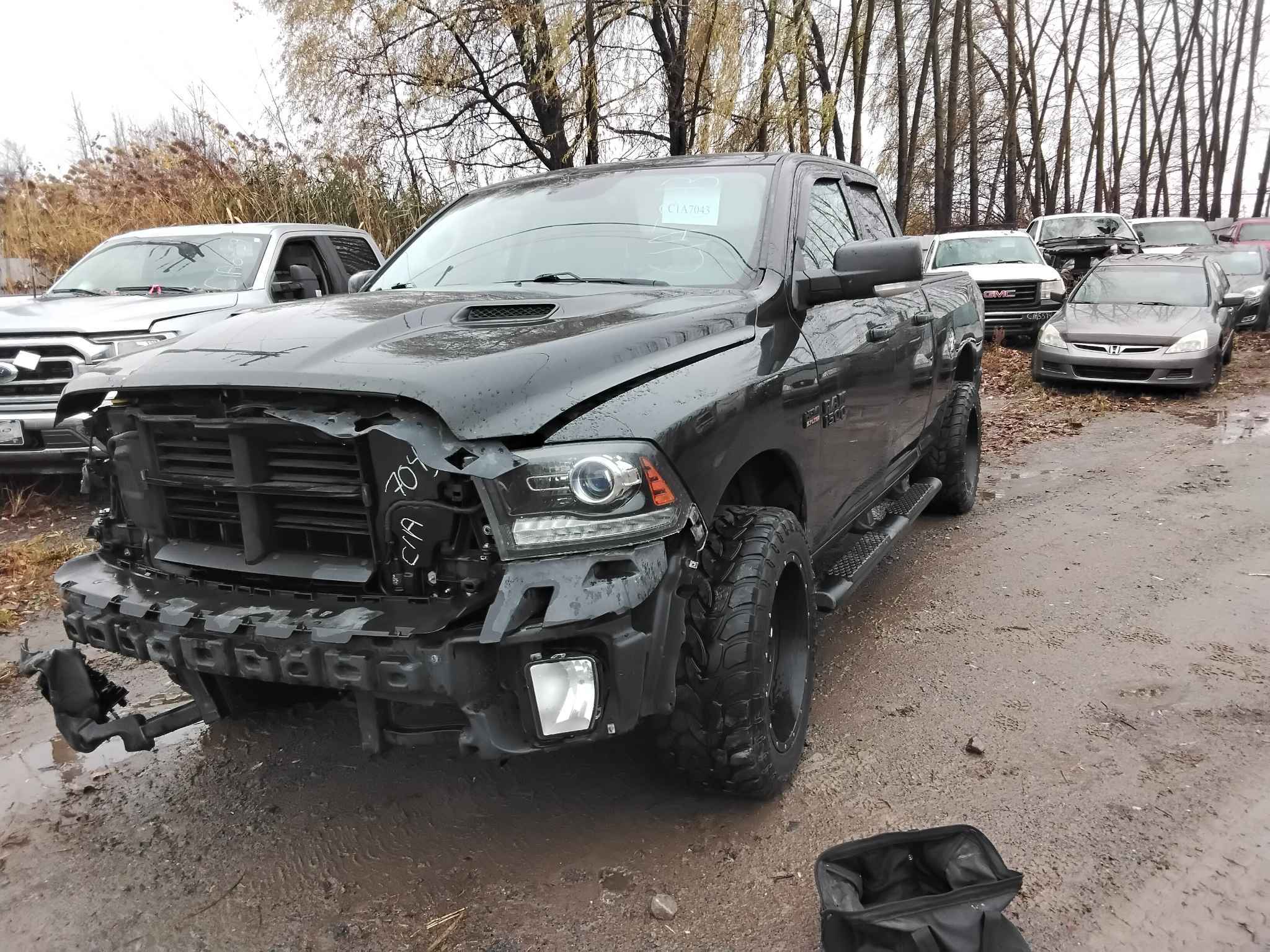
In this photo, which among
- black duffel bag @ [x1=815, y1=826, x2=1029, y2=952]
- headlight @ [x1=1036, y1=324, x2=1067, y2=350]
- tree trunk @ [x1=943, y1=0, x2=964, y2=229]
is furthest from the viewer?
tree trunk @ [x1=943, y1=0, x2=964, y2=229]

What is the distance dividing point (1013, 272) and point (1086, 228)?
548cm

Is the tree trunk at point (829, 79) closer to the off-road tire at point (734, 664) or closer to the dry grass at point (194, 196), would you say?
the dry grass at point (194, 196)

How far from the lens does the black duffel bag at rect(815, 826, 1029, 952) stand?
A: 200 cm

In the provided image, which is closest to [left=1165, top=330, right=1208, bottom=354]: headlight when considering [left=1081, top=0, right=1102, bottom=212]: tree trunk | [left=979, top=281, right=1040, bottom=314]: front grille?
[left=979, top=281, right=1040, bottom=314]: front grille

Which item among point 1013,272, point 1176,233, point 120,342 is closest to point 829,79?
point 1176,233

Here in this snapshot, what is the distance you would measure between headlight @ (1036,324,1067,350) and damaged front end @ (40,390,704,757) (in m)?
9.48

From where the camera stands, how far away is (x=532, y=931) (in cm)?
Answer: 230

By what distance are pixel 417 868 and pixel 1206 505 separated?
220 inches

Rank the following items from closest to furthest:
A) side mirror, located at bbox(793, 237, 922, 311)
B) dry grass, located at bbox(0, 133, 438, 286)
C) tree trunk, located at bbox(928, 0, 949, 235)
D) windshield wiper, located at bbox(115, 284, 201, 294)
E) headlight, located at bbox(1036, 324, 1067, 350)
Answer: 1. side mirror, located at bbox(793, 237, 922, 311)
2. windshield wiper, located at bbox(115, 284, 201, 294)
3. headlight, located at bbox(1036, 324, 1067, 350)
4. dry grass, located at bbox(0, 133, 438, 286)
5. tree trunk, located at bbox(928, 0, 949, 235)

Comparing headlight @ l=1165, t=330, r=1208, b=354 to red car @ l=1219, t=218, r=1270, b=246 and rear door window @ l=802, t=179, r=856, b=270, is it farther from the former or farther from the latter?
red car @ l=1219, t=218, r=1270, b=246

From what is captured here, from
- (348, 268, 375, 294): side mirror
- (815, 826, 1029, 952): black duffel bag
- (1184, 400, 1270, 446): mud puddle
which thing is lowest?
(1184, 400, 1270, 446): mud puddle

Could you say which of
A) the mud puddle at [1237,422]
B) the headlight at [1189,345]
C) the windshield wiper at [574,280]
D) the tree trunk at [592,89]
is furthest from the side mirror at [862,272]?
the tree trunk at [592,89]

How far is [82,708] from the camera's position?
8.24 feet

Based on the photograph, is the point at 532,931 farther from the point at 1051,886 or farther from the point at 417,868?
the point at 1051,886
